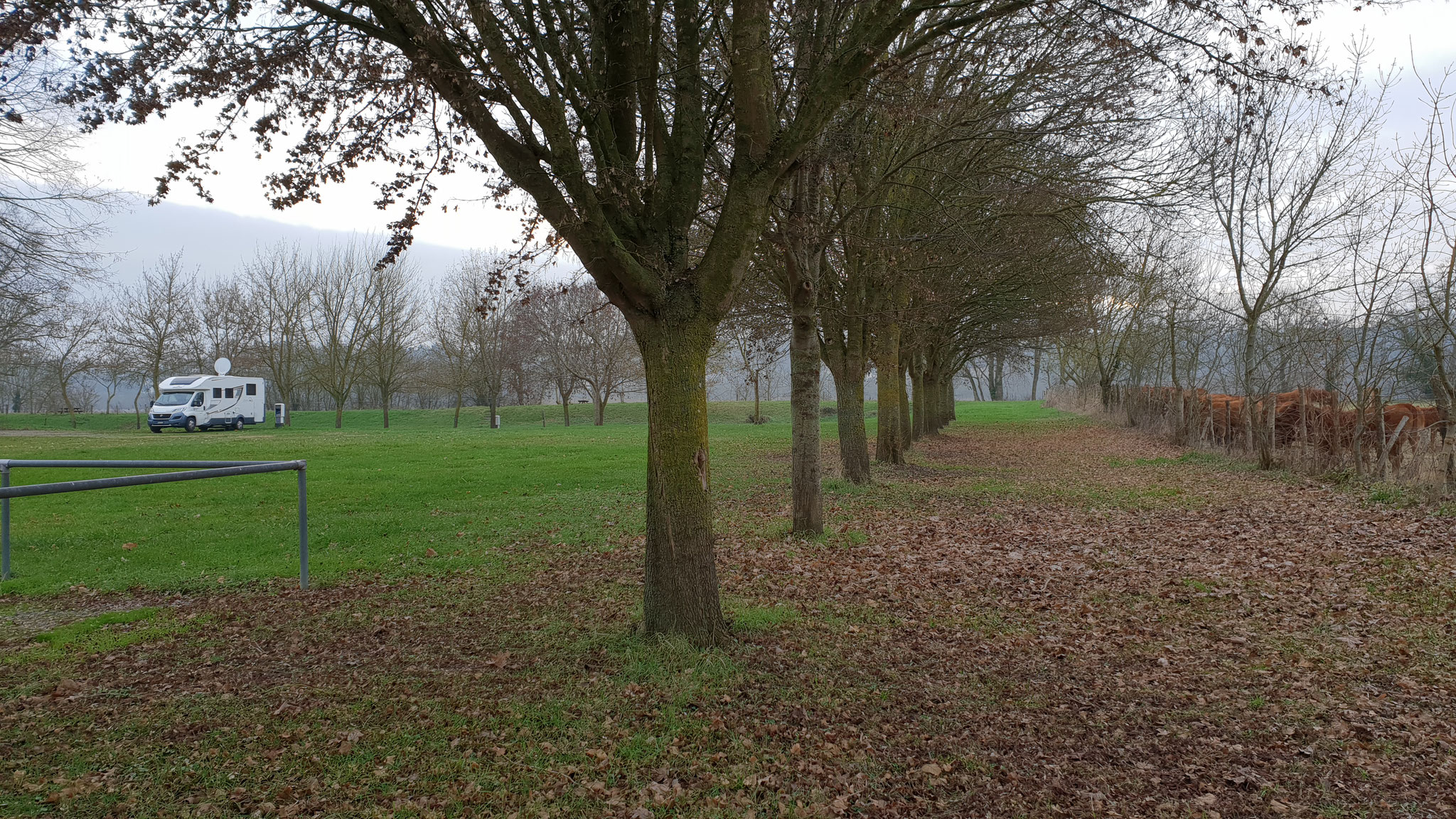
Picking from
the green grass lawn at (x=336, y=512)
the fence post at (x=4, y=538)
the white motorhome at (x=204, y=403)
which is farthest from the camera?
the white motorhome at (x=204, y=403)

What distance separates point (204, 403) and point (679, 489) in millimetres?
40107

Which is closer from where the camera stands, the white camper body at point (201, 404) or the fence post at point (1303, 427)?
the fence post at point (1303, 427)

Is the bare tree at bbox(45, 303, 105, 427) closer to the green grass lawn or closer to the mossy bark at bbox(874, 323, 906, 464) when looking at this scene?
the green grass lawn

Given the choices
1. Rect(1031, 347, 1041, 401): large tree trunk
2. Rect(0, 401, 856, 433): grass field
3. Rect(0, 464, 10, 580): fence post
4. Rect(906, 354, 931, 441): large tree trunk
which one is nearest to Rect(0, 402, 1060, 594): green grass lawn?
Rect(0, 464, 10, 580): fence post

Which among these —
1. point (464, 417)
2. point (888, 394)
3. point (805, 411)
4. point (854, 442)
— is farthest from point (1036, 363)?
point (805, 411)

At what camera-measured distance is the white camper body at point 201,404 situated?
116 feet

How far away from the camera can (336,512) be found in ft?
37.0

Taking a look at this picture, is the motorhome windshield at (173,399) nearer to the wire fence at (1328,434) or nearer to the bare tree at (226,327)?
the bare tree at (226,327)

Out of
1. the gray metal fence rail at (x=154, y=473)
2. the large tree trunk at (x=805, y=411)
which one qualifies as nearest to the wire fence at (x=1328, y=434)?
the large tree trunk at (x=805, y=411)

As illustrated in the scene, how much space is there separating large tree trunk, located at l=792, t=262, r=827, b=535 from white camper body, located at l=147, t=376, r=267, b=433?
36.8 m

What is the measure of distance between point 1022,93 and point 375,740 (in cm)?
1033

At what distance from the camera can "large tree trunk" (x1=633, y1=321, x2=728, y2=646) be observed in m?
4.88

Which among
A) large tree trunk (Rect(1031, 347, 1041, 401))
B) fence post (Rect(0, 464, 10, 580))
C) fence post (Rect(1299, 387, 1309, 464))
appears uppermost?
large tree trunk (Rect(1031, 347, 1041, 401))

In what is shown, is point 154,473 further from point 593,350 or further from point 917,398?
point 593,350
